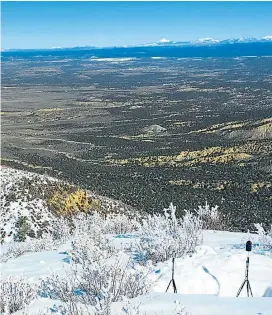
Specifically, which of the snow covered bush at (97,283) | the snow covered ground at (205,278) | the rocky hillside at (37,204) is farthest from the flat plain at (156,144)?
the snow covered bush at (97,283)

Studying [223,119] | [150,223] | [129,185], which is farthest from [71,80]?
[150,223]

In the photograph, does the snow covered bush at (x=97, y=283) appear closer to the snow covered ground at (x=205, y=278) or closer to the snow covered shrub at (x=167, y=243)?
the snow covered ground at (x=205, y=278)

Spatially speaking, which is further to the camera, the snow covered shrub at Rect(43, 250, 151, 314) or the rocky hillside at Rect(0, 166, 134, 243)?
the rocky hillside at Rect(0, 166, 134, 243)

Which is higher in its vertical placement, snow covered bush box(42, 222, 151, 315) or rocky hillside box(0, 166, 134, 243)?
snow covered bush box(42, 222, 151, 315)

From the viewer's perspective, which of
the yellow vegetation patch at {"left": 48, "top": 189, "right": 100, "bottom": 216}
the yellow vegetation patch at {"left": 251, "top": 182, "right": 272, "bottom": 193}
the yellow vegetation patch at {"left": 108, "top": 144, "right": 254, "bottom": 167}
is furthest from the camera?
the yellow vegetation patch at {"left": 108, "top": 144, "right": 254, "bottom": 167}

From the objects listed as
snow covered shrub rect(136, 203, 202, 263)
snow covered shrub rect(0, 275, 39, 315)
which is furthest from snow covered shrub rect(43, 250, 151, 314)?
snow covered shrub rect(136, 203, 202, 263)

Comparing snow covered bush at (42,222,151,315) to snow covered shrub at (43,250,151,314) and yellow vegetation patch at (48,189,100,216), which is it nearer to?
snow covered shrub at (43,250,151,314)
